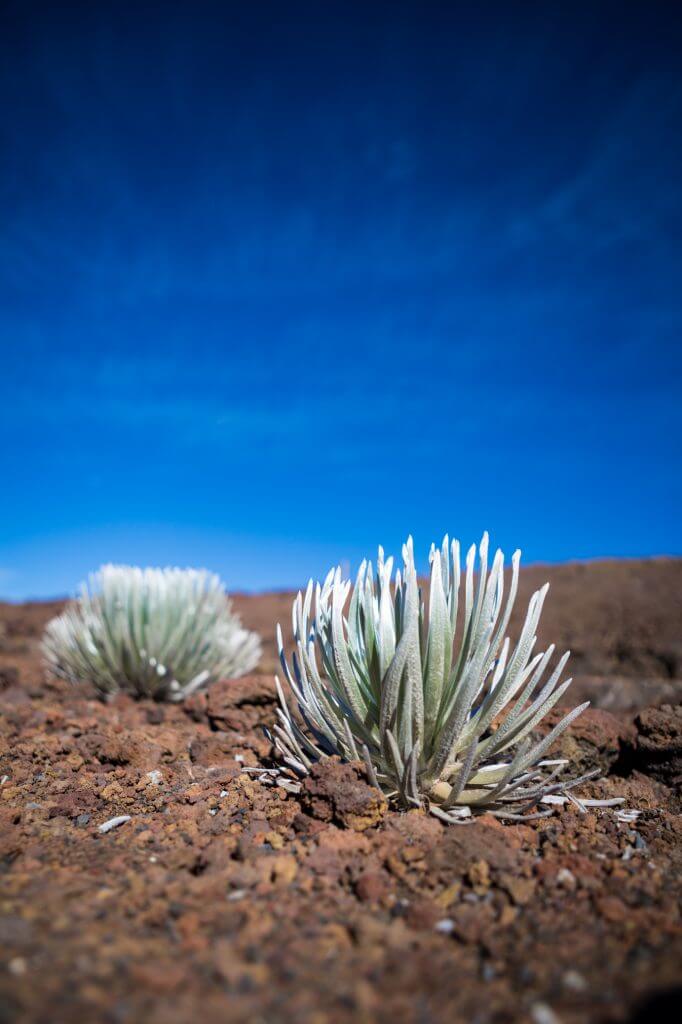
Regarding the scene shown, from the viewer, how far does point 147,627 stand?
4.41 m

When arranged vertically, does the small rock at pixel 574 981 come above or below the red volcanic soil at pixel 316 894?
below

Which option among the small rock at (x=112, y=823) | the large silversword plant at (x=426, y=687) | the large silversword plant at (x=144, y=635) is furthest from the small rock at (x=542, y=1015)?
the large silversword plant at (x=144, y=635)

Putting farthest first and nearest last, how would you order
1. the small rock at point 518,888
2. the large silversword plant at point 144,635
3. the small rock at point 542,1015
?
the large silversword plant at point 144,635, the small rock at point 518,888, the small rock at point 542,1015

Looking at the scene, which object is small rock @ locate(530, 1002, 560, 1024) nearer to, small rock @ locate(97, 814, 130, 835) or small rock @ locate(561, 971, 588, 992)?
small rock @ locate(561, 971, 588, 992)

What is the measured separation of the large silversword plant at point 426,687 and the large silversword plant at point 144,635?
2.37 meters

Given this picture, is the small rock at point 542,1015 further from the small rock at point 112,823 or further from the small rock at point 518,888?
the small rock at point 112,823

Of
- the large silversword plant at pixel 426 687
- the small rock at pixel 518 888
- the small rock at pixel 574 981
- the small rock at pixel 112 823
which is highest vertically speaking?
the large silversword plant at pixel 426 687

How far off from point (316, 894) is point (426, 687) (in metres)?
0.75

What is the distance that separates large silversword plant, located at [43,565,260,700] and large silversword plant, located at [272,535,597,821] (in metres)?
2.37

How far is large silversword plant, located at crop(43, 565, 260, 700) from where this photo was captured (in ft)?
14.5

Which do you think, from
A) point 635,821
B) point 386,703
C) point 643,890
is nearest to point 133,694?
point 386,703

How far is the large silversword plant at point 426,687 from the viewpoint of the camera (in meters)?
1.99

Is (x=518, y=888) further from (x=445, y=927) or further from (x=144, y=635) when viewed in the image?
(x=144, y=635)

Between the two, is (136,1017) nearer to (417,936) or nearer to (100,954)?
(100,954)
